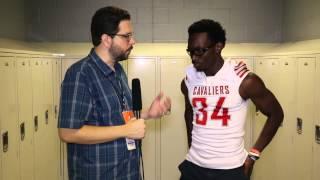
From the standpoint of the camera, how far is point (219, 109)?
1941mm

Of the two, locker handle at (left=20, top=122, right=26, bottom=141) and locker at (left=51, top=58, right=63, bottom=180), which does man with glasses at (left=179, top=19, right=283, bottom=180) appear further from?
locker at (left=51, top=58, right=63, bottom=180)

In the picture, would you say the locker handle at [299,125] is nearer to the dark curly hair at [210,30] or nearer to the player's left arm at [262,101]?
the player's left arm at [262,101]

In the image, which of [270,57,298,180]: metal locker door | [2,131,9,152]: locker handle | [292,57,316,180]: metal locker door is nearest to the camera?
[2,131,9,152]: locker handle

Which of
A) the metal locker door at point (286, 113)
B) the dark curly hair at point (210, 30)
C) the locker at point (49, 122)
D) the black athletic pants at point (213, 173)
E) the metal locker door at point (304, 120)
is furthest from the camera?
the locker at point (49, 122)

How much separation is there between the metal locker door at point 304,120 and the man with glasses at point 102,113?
57.9 inches

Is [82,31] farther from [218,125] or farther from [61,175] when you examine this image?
[218,125]

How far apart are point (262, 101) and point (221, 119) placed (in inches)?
10.3

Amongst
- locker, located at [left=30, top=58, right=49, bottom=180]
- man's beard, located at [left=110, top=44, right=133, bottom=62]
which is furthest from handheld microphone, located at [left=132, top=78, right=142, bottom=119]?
locker, located at [left=30, top=58, right=49, bottom=180]

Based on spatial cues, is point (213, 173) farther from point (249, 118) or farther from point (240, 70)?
point (249, 118)

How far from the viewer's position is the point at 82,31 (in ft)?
13.9

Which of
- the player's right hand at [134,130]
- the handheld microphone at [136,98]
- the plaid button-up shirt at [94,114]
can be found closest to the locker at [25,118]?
the plaid button-up shirt at [94,114]

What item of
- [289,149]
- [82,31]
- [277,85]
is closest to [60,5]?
[82,31]

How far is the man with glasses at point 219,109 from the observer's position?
192 cm

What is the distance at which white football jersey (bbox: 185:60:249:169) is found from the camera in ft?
6.31
